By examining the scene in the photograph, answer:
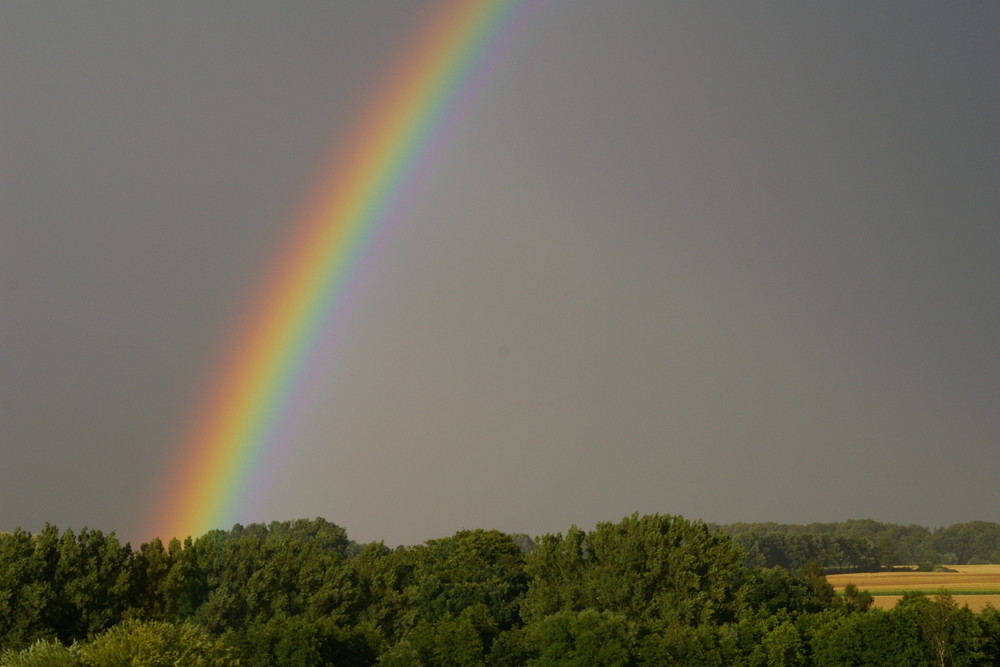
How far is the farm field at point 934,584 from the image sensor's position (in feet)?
442

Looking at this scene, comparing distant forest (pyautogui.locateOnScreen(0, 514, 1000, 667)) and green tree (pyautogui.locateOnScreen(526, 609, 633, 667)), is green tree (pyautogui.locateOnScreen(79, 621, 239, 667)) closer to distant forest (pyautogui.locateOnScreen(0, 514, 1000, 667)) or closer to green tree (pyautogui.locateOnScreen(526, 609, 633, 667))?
distant forest (pyautogui.locateOnScreen(0, 514, 1000, 667))

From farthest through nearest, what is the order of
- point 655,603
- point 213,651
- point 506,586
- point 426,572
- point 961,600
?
1. point 961,600
2. point 426,572
3. point 506,586
4. point 655,603
5. point 213,651

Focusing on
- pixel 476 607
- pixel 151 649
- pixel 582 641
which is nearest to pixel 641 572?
pixel 476 607

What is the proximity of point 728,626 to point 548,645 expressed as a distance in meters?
14.2

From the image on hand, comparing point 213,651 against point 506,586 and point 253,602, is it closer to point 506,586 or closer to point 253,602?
point 253,602

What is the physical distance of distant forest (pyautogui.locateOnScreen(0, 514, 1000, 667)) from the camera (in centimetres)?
6600

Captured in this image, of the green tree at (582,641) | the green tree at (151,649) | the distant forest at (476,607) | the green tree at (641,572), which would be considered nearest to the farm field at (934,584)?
the distant forest at (476,607)

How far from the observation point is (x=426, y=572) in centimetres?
10125

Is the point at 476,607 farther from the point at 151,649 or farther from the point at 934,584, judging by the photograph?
the point at 934,584

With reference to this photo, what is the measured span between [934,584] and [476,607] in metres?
105

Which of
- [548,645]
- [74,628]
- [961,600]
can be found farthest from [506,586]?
[961,600]

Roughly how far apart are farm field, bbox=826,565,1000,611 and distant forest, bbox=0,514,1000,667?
1477 inches

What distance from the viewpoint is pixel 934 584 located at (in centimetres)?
15675

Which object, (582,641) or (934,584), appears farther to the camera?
(934,584)
